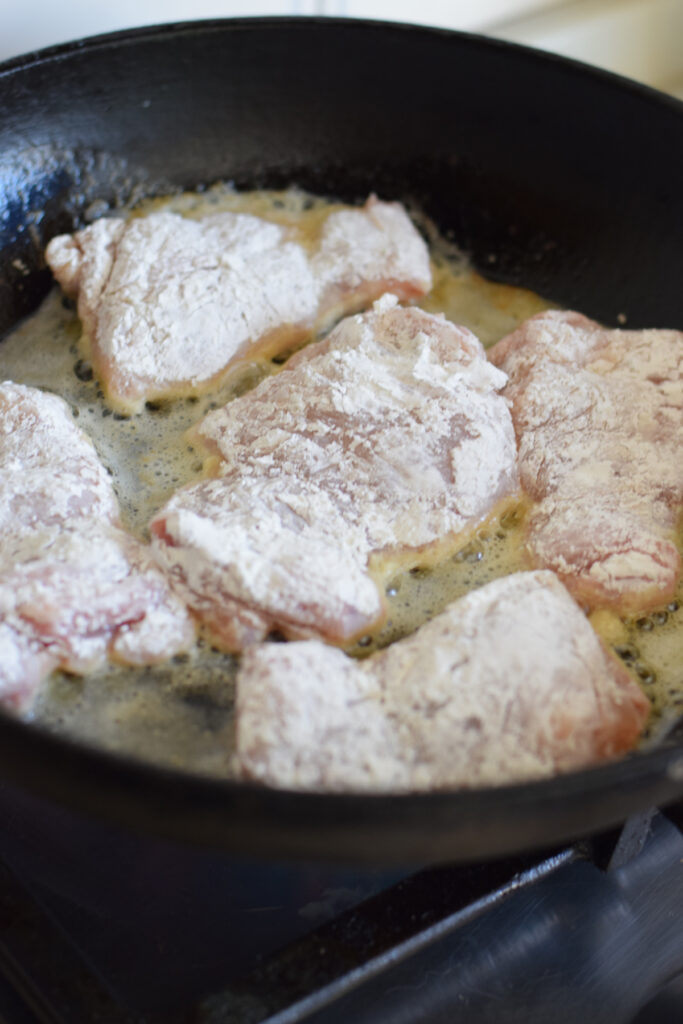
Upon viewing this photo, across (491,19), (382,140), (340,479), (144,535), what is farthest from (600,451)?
(491,19)

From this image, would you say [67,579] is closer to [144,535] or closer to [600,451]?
[144,535]

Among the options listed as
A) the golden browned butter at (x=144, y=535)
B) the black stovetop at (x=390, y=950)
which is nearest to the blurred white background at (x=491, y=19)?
the golden browned butter at (x=144, y=535)

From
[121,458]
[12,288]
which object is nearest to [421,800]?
[121,458]

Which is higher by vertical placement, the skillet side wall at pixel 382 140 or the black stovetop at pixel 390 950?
the skillet side wall at pixel 382 140

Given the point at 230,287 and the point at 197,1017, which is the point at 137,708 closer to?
the point at 197,1017

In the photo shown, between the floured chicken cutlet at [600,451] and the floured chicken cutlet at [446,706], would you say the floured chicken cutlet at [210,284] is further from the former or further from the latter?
the floured chicken cutlet at [446,706]

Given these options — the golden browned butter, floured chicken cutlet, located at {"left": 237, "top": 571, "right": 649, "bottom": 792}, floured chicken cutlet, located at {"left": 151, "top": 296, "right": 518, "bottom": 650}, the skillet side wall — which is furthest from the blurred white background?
floured chicken cutlet, located at {"left": 237, "top": 571, "right": 649, "bottom": 792}
